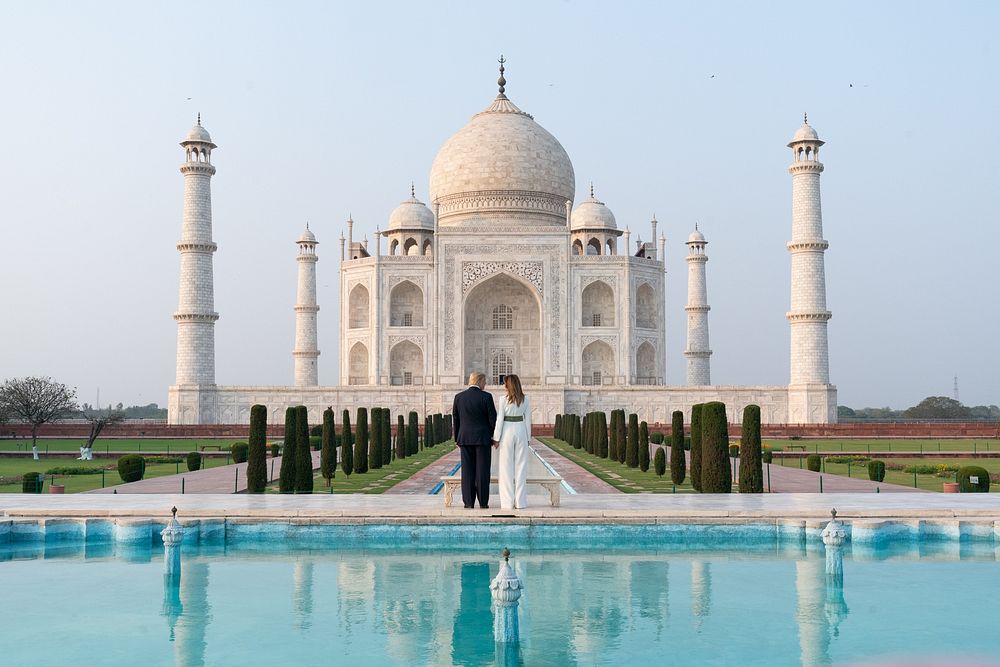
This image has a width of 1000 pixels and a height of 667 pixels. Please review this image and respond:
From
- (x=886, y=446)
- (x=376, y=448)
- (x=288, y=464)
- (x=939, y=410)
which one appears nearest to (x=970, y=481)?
(x=288, y=464)

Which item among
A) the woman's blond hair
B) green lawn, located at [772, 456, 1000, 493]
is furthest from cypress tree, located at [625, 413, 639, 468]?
the woman's blond hair

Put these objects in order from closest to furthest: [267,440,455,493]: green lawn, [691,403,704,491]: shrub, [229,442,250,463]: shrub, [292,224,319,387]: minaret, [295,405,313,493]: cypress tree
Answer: [295,405,313,493]: cypress tree, [691,403,704,491]: shrub, [267,440,455,493]: green lawn, [229,442,250,463]: shrub, [292,224,319,387]: minaret

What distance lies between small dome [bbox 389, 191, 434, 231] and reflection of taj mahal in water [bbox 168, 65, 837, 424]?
0.08m

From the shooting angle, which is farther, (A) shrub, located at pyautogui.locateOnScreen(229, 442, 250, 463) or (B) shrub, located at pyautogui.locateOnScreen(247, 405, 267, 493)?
(A) shrub, located at pyautogui.locateOnScreen(229, 442, 250, 463)

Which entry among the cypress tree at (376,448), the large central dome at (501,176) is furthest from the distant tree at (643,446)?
the large central dome at (501,176)

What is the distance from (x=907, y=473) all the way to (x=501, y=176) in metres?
24.8

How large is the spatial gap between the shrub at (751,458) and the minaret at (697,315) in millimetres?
26280

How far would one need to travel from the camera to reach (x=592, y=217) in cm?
3781

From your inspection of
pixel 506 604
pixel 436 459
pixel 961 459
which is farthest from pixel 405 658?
pixel 961 459

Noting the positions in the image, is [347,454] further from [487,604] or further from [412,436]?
[487,604]

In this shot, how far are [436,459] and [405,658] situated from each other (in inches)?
517

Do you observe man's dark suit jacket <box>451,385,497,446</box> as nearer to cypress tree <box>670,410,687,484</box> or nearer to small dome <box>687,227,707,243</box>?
cypress tree <box>670,410,687,484</box>

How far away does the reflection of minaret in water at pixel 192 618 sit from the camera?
4727mm

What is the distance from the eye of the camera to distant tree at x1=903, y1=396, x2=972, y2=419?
171 feet
